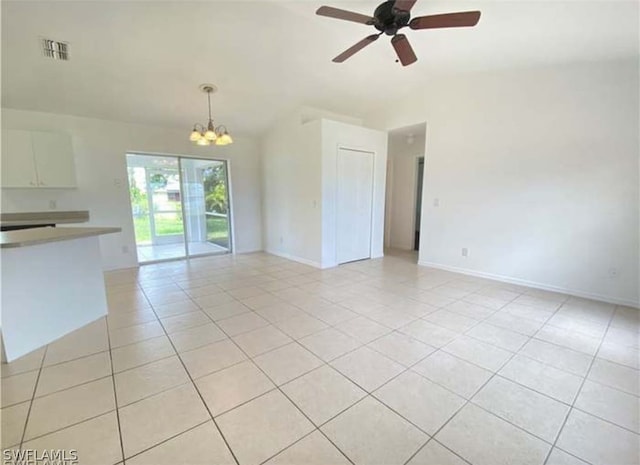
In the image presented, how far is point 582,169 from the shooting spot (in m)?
3.34

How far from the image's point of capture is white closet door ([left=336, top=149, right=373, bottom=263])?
16.0 ft

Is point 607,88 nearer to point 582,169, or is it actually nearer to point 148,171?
point 582,169

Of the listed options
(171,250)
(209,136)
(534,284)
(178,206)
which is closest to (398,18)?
(209,136)

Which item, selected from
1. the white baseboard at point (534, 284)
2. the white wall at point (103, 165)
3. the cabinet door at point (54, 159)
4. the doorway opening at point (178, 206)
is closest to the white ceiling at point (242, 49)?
the white wall at point (103, 165)

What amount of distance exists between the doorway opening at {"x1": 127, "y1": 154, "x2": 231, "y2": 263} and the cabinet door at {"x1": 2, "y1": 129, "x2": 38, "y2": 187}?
49.4 inches

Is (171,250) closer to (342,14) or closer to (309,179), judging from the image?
(309,179)

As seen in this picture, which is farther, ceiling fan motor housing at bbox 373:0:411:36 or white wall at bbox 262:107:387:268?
white wall at bbox 262:107:387:268

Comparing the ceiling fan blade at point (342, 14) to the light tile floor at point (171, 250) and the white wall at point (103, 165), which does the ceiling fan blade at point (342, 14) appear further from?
the light tile floor at point (171, 250)

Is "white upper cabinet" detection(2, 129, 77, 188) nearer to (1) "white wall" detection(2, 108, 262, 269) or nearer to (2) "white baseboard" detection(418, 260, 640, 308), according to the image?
(1) "white wall" detection(2, 108, 262, 269)

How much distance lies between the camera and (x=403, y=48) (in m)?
2.60

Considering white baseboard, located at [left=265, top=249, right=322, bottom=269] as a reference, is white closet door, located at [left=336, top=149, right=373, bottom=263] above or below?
above

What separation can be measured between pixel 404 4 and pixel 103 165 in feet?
16.1

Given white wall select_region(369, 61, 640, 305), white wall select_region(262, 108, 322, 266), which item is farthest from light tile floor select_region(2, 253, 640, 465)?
white wall select_region(262, 108, 322, 266)

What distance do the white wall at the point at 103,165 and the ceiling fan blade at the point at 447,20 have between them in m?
4.37
